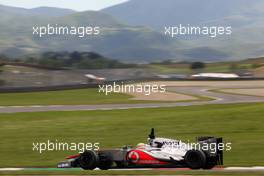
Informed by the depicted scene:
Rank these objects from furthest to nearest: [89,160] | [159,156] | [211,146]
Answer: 1. [89,160]
2. [159,156]
3. [211,146]

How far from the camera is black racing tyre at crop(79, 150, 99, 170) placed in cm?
1659

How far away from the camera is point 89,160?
16.7 m

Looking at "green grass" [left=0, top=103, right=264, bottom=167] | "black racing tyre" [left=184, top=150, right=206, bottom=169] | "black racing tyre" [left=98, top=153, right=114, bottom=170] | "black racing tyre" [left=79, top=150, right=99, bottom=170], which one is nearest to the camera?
"black racing tyre" [left=184, top=150, right=206, bottom=169]

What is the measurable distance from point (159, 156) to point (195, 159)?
48.0 inches

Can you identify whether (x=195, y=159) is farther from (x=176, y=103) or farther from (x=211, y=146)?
(x=176, y=103)

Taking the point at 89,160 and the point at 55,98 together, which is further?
the point at 55,98

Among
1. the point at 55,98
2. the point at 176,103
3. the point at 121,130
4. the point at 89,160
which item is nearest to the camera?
the point at 89,160

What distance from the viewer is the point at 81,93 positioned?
5888 centimetres

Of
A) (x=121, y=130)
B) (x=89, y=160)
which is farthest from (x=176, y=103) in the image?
(x=89, y=160)

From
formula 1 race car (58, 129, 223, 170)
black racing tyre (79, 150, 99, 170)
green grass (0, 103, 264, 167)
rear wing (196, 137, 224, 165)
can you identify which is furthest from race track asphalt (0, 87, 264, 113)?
rear wing (196, 137, 224, 165)

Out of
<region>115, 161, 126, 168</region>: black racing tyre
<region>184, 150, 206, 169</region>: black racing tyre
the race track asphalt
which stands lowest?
<region>115, 161, 126, 168</region>: black racing tyre

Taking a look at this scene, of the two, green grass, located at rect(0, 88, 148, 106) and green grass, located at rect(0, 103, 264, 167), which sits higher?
green grass, located at rect(0, 88, 148, 106)

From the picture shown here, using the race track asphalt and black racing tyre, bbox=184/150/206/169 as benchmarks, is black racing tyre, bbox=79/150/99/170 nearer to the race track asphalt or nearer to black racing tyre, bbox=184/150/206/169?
black racing tyre, bbox=184/150/206/169

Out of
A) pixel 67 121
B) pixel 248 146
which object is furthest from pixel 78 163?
pixel 67 121
